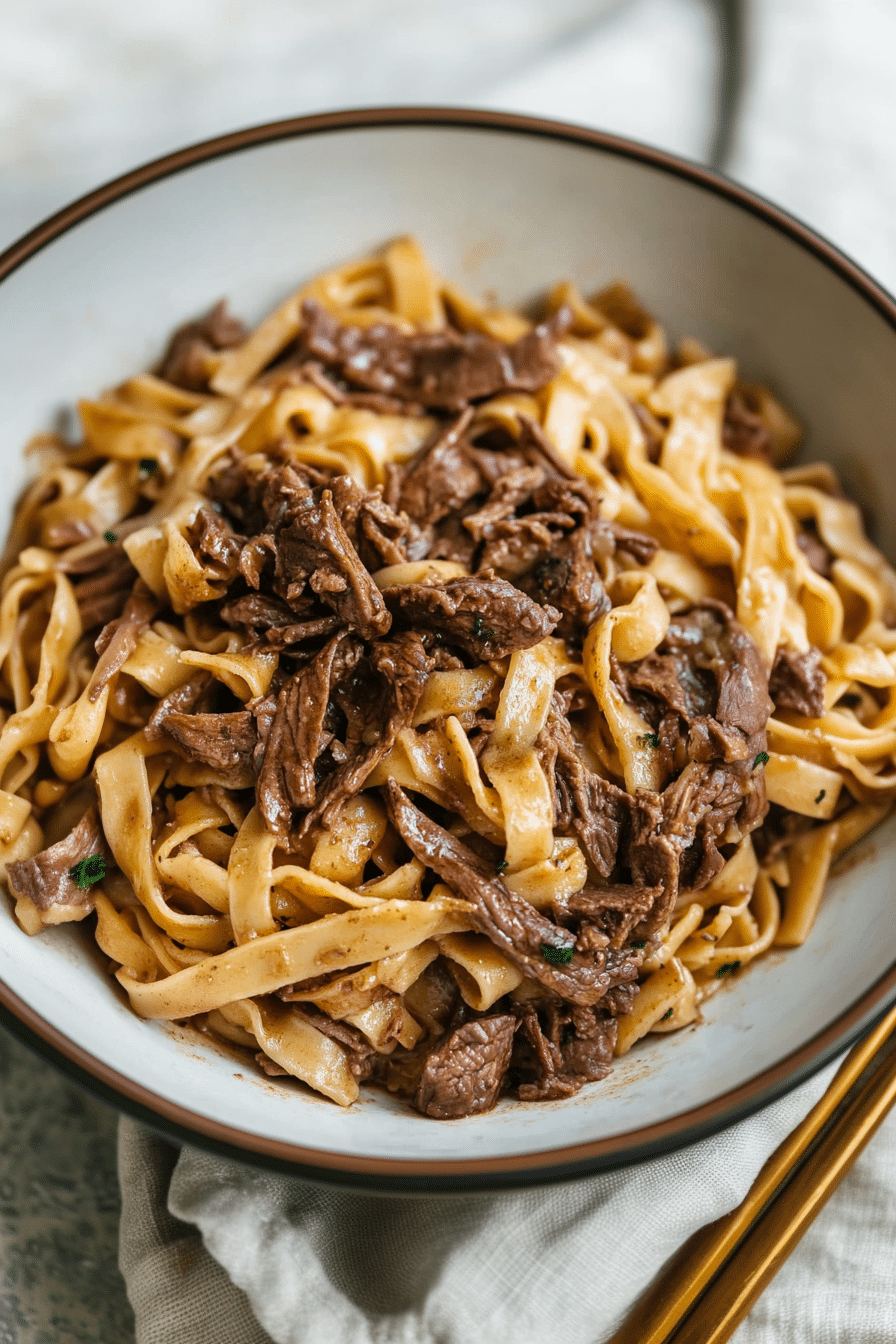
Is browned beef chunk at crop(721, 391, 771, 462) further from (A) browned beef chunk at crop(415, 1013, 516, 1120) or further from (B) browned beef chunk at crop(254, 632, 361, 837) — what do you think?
(A) browned beef chunk at crop(415, 1013, 516, 1120)

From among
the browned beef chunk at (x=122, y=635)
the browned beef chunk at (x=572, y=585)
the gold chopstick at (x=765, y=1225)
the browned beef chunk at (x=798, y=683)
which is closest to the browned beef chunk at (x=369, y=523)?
the browned beef chunk at (x=572, y=585)

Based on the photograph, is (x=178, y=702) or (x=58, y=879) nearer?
(x=58, y=879)

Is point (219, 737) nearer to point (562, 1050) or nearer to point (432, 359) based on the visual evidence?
point (562, 1050)

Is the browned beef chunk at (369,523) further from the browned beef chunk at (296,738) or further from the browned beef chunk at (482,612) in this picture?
the browned beef chunk at (296,738)

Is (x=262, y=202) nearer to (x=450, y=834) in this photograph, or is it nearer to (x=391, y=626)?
(x=391, y=626)

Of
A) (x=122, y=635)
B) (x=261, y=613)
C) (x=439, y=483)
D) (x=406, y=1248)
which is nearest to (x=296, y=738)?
(x=261, y=613)
